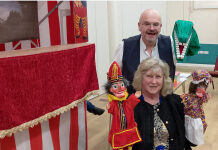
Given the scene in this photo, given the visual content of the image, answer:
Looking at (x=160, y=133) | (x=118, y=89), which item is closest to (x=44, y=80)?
(x=118, y=89)

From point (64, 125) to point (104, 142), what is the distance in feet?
3.51

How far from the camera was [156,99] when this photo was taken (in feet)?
5.56

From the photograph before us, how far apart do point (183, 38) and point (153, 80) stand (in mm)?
586

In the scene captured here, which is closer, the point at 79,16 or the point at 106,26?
the point at 79,16

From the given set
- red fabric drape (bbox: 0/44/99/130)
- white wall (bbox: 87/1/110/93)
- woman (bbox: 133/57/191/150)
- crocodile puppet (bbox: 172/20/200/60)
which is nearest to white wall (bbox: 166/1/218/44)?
white wall (bbox: 87/1/110/93)

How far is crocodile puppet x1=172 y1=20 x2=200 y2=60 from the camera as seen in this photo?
199 cm

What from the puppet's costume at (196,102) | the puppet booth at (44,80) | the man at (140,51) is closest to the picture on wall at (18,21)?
the puppet booth at (44,80)

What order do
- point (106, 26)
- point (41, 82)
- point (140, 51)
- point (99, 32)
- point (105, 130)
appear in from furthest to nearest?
point (106, 26), point (99, 32), point (105, 130), point (140, 51), point (41, 82)

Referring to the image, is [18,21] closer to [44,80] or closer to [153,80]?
[44,80]

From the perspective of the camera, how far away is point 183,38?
1.97m

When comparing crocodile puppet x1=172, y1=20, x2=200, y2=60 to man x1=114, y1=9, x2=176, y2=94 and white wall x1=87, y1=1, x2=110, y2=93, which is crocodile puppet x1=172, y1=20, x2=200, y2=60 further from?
white wall x1=87, y1=1, x2=110, y2=93

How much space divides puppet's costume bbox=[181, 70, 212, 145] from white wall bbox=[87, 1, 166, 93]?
94.7 inches

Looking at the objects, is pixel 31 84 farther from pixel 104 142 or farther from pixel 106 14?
pixel 106 14

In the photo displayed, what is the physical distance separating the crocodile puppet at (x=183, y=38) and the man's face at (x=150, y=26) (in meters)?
0.16
